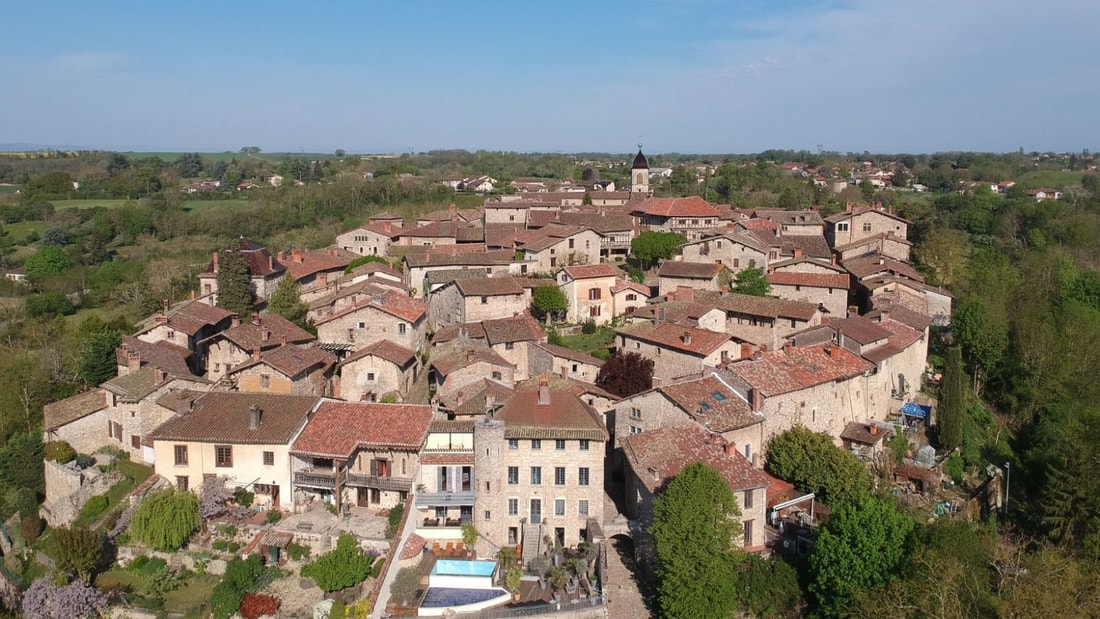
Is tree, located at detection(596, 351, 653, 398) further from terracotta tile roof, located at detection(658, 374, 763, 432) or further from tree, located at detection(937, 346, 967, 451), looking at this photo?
tree, located at detection(937, 346, 967, 451)

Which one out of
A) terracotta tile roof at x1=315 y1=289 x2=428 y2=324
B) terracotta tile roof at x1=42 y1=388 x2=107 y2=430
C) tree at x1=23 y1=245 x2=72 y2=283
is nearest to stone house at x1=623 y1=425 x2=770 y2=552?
terracotta tile roof at x1=315 y1=289 x2=428 y2=324

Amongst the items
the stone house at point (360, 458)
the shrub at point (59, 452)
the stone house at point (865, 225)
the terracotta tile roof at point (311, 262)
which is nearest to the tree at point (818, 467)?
the stone house at point (360, 458)

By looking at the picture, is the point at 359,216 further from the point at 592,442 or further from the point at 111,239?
the point at 592,442

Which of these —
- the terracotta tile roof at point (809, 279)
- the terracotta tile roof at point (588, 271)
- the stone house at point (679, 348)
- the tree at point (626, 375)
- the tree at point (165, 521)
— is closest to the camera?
the tree at point (165, 521)

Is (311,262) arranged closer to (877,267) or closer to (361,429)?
(361,429)

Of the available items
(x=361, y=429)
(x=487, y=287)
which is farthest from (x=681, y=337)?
(x=361, y=429)

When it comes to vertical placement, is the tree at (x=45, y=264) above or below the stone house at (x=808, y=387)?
above

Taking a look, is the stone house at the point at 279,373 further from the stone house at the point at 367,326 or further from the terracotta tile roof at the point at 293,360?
the stone house at the point at 367,326
